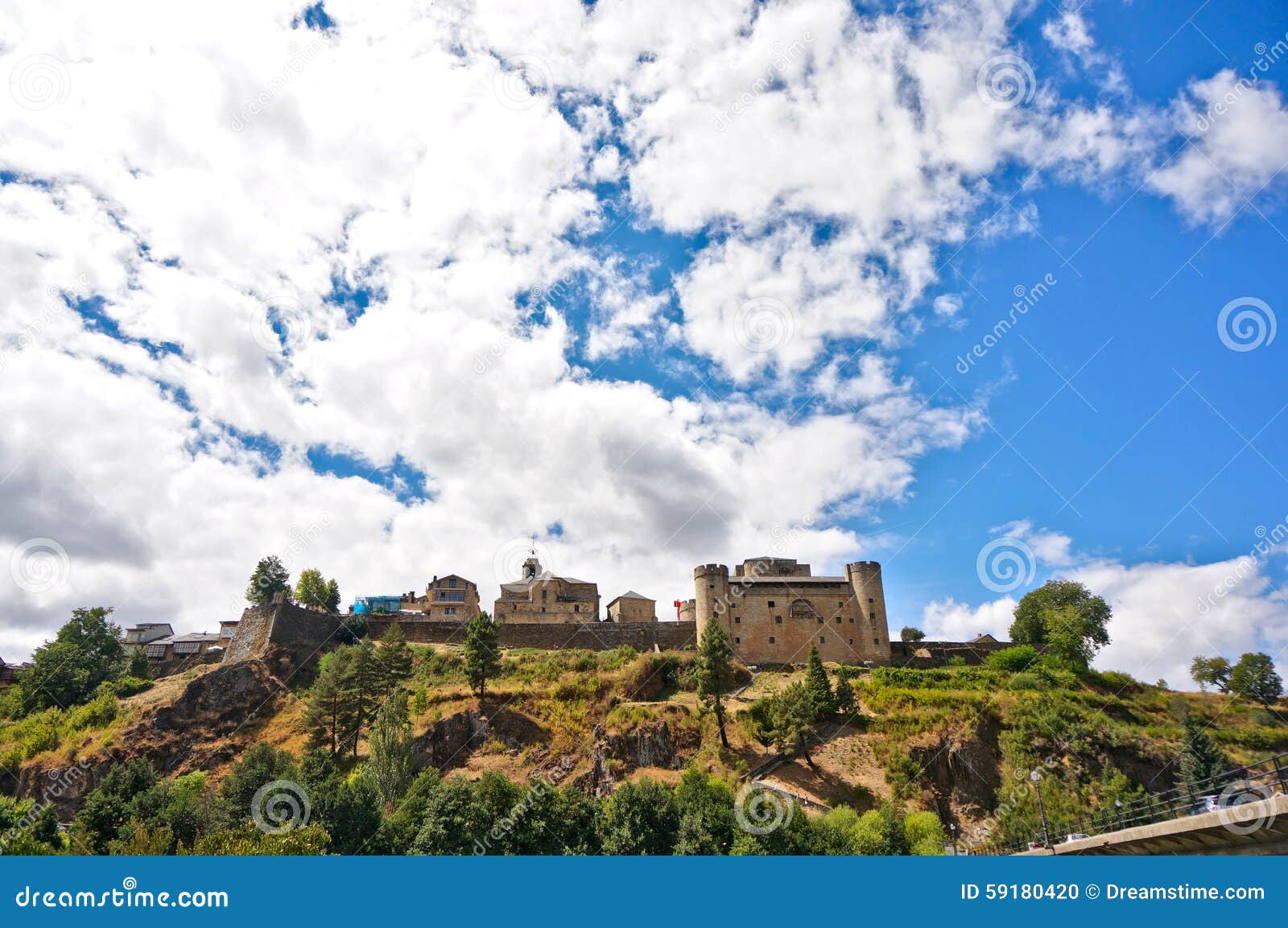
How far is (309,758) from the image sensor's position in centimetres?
3412

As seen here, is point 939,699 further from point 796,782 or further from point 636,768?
point 636,768

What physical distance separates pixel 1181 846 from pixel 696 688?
3408cm

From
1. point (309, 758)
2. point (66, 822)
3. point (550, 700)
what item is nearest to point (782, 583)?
point (550, 700)

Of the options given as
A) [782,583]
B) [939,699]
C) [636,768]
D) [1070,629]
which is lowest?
[636,768]

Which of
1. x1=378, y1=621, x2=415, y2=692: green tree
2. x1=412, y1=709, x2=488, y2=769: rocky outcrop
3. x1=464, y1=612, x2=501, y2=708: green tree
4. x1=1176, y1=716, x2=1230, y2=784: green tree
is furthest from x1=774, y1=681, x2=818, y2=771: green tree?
x1=378, y1=621, x2=415, y2=692: green tree

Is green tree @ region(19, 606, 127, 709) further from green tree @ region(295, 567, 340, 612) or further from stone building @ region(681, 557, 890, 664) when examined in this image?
stone building @ region(681, 557, 890, 664)

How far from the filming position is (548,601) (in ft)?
223

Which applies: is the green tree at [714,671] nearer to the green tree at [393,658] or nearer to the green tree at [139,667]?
the green tree at [393,658]

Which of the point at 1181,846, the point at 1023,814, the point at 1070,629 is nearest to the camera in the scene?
the point at 1181,846

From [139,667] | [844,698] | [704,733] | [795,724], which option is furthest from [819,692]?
[139,667]

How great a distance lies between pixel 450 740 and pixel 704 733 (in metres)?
16.0

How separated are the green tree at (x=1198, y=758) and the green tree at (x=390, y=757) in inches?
1703

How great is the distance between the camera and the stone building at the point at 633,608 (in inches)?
2653

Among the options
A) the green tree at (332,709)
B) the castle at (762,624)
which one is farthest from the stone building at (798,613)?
the green tree at (332,709)
